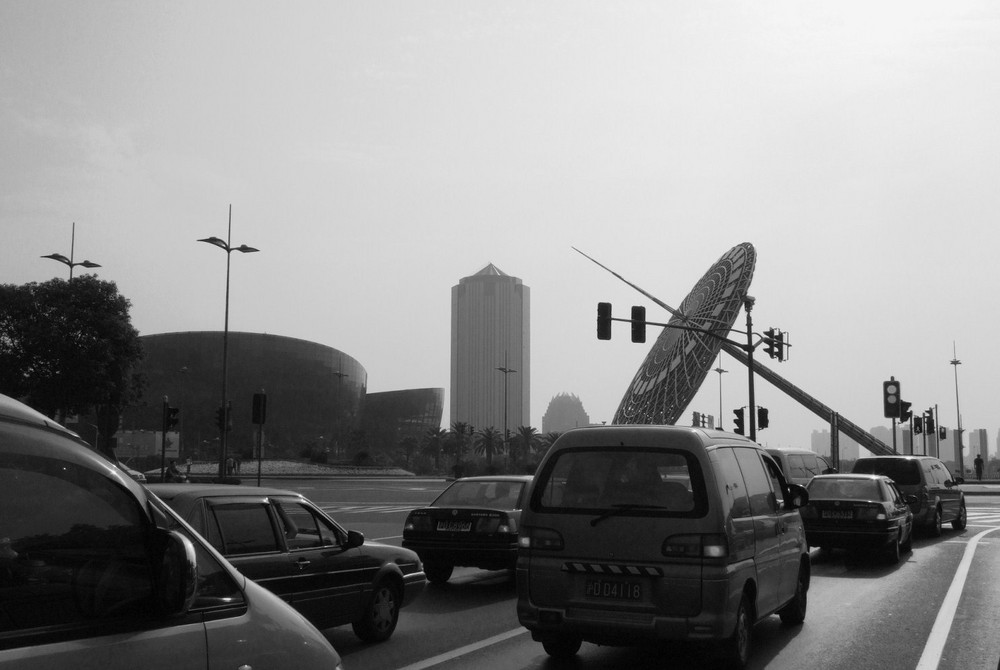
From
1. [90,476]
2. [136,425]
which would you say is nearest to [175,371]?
[136,425]

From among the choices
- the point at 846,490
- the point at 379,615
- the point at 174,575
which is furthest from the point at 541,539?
the point at 846,490

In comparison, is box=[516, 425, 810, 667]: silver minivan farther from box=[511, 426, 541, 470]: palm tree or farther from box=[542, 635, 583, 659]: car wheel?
box=[511, 426, 541, 470]: palm tree

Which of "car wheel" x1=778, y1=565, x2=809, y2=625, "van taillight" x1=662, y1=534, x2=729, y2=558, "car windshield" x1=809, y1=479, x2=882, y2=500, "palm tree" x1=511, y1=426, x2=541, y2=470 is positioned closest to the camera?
"van taillight" x1=662, y1=534, x2=729, y2=558

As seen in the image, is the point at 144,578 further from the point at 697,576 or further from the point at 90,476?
the point at 697,576

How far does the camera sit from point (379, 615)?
8820 millimetres

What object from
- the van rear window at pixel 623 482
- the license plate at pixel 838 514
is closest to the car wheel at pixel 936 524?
the license plate at pixel 838 514

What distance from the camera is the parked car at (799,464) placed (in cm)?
2150

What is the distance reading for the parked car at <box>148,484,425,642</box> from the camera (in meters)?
7.10

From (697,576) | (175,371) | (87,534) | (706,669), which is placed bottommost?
(706,669)

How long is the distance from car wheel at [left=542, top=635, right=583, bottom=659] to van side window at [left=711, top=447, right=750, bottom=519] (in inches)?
67.2

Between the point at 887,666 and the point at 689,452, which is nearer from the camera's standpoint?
the point at 689,452

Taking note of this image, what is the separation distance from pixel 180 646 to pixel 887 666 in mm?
6682

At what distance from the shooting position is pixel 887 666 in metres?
7.77

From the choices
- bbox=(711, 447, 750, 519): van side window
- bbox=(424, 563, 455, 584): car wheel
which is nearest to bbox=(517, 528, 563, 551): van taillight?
bbox=(711, 447, 750, 519): van side window
